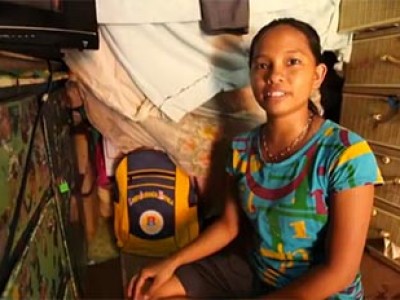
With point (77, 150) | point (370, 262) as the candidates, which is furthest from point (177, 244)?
point (370, 262)

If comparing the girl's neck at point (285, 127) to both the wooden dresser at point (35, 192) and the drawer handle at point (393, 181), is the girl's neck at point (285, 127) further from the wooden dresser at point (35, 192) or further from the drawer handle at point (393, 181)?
the wooden dresser at point (35, 192)

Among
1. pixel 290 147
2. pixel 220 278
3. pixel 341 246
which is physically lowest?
pixel 220 278

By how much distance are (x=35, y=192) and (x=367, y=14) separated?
0.96 m

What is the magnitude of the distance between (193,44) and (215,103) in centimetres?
21

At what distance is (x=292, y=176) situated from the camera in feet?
2.89

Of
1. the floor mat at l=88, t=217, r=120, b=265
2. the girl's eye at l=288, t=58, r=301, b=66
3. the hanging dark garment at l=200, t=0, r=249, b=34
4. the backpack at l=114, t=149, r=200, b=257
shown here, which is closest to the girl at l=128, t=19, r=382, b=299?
the girl's eye at l=288, t=58, r=301, b=66

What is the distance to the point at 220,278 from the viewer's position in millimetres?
999

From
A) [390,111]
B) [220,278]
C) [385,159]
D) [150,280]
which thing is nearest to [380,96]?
[390,111]

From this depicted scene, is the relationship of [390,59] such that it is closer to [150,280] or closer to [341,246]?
[341,246]

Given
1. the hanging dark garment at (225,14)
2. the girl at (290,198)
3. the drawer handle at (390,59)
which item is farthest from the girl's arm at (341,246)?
the hanging dark garment at (225,14)

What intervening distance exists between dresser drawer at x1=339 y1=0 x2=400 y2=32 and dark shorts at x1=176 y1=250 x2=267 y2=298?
2.32 ft

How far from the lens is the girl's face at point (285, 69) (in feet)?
2.84

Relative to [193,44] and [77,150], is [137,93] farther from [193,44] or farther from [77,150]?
[77,150]

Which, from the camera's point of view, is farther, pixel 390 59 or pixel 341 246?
pixel 390 59
